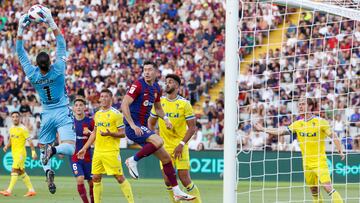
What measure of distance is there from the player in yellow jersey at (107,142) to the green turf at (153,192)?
99.5 inches

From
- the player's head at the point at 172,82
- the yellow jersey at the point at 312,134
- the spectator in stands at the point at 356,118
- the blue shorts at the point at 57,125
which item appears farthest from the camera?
the spectator in stands at the point at 356,118

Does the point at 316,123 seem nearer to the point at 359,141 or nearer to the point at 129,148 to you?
the point at 359,141

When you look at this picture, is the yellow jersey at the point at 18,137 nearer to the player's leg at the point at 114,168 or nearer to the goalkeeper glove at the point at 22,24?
the player's leg at the point at 114,168

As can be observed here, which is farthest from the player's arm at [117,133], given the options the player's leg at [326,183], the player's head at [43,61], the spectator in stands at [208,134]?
the spectator in stands at [208,134]

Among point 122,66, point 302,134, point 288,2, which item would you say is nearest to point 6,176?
point 122,66

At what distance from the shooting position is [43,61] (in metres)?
14.0

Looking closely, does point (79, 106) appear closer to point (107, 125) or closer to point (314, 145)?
point (107, 125)

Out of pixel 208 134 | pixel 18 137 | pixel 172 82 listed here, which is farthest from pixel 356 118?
pixel 172 82

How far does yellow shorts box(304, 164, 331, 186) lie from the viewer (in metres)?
16.2

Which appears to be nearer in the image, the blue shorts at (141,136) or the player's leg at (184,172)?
the blue shorts at (141,136)

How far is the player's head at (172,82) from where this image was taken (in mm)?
15091

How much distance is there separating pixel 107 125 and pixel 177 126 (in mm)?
1357

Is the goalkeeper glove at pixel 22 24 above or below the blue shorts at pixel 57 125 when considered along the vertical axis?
above

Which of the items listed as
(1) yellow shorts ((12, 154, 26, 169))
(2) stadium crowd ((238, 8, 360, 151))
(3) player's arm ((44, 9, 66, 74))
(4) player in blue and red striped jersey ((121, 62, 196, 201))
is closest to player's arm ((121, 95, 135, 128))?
(4) player in blue and red striped jersey ((121, 62, 196, 201))
